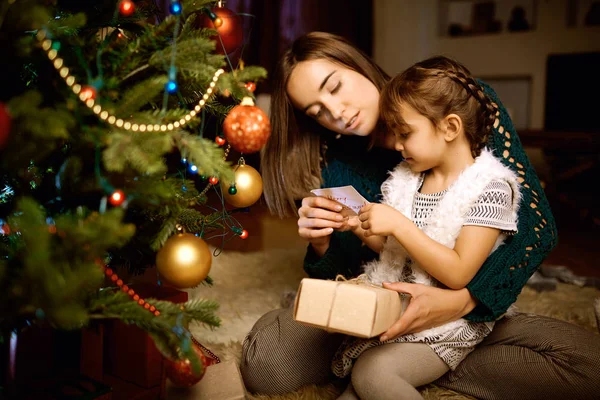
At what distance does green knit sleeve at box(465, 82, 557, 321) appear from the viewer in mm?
983

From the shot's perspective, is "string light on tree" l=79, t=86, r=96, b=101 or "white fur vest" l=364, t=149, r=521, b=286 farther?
"white fur vest" l=364, t=149, r=521, b=286

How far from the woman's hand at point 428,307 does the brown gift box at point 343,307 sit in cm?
10

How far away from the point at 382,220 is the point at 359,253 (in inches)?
15.1

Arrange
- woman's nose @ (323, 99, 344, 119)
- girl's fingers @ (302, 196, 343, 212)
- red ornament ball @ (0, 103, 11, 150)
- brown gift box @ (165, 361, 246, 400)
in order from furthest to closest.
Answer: woman's nose @ (323, 99, 344, 119) → girl's fingers @ (302, 196, 343, 212) → brown gift box @ (165, 361, 246, 400) → red ornament ball @ (0, 103, 11, 150)

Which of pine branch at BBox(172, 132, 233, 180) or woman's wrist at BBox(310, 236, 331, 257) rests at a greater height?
pine branch at BBox(172, 132, 233, 180)

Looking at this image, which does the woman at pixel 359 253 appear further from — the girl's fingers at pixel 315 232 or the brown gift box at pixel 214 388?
the brown gift box at pixel 214 388

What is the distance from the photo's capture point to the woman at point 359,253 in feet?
3.20

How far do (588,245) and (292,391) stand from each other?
2040mm

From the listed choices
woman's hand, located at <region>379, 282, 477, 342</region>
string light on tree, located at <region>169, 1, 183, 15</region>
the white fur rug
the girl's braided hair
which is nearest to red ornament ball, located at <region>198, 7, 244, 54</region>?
string light on tree, located at <region>169, 1, 183, 15</region>

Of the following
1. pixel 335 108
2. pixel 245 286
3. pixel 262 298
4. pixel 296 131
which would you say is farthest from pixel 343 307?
pixel 245 286

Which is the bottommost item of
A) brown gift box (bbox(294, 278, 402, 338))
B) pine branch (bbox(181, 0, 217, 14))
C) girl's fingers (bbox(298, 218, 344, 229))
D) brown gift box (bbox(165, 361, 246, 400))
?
brown gift box (bbox(165, 361, 246, 400))

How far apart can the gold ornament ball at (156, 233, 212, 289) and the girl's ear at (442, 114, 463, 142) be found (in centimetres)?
54

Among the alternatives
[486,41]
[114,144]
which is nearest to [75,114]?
[114,144]

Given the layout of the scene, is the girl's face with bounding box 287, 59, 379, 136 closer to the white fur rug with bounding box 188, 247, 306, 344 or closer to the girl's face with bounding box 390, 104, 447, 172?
the girl's face with bounding box 390, 104, 447, 172
